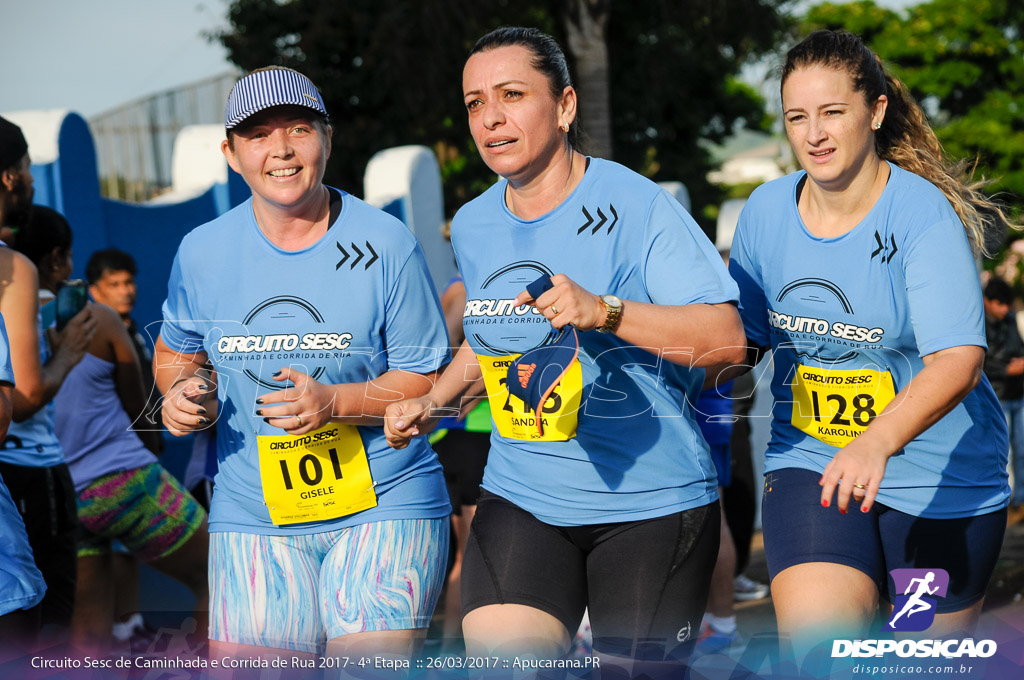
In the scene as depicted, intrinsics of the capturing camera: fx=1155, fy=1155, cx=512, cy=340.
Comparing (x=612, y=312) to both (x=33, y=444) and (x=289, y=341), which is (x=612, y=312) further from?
(x=33, y=444)

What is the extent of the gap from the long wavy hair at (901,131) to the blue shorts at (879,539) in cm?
85

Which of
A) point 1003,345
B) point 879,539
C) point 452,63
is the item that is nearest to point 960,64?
point 452,63

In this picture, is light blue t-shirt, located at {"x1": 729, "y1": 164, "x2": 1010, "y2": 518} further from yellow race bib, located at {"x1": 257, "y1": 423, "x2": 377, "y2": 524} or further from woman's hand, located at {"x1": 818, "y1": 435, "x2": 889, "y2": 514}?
yellow race bib, located at {"x1": 257, "y1": 423, "x2": 377, "y2": 524}

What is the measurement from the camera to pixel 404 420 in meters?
2.98

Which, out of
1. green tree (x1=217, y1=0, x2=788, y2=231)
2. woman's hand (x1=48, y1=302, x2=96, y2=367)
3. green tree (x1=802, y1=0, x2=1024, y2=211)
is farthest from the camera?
green tree (x1=802, y1=0, x2=1024, y2=211)

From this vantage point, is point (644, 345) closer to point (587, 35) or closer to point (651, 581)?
point (651, 581)

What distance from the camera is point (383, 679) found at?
301cm

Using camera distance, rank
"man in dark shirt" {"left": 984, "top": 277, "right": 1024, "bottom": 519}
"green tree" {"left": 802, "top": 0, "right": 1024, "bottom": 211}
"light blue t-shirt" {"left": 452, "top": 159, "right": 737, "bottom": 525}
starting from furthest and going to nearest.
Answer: "green tree" {"left": 802, "top": 0, "right": 1024, "bottom": 211}
"man in dark shirt" {"left": 984, "top": 277, "right": 1024, "bottom": 519}
"light blue t-shirt" {"left": 452, "top": 159, "right": 737, "bottom": 525}

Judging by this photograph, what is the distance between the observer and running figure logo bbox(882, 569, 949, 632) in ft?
10.5

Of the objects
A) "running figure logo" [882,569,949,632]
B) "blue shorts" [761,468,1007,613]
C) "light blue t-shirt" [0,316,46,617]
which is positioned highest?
"light blue t-shirt" [0,316,46,617]

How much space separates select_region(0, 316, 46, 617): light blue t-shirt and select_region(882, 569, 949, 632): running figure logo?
2248mm

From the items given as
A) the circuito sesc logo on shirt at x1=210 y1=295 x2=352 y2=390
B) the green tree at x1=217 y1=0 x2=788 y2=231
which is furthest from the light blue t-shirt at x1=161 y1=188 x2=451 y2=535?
the green tree at x1=217 y1=0 x2=788 y2=231

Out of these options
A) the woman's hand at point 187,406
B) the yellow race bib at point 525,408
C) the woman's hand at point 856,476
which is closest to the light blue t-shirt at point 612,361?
the yellow race bib at point 525,408

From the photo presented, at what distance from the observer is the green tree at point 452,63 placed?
15.6 m
